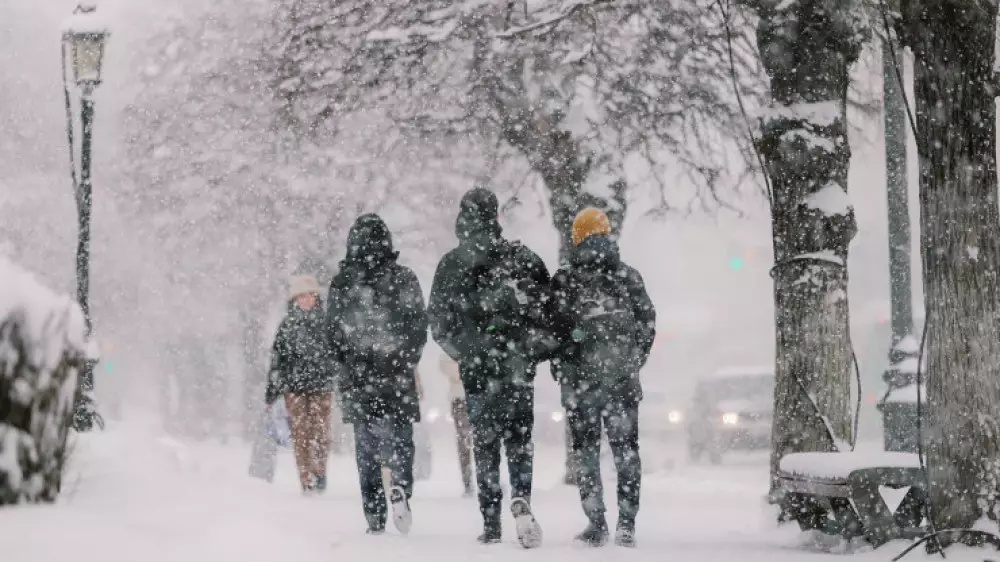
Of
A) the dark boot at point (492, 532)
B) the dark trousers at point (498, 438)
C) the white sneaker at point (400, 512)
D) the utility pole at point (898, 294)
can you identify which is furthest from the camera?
the utility pole at point (898, 294)

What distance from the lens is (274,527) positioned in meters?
7.14

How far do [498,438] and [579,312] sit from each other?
3.07 feet

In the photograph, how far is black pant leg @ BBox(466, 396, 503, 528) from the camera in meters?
8.04

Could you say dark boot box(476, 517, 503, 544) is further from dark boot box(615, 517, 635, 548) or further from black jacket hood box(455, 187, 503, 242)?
black jacket hood box(455, 187, 503, 242)

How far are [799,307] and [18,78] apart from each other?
1192 inches

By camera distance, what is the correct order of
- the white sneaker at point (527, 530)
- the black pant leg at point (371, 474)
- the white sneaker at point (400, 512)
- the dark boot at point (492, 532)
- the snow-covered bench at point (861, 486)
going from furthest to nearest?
1. the black pant leg at point (371, 474)
2. the white sneaker at point (400, 512)
3. the dark boot at point (492, 532)
4. the white sneaker at point (527, 530)
5. the snow-covered bench at point (861, 486)

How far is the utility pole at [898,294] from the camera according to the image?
1161 cm

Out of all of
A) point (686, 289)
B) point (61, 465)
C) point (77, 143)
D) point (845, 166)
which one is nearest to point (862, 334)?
point (686, 289)

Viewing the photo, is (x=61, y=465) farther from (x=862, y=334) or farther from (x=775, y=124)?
(x=862, y=334)

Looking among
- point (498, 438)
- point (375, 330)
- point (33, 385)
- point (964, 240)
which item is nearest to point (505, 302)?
point (498, 438)

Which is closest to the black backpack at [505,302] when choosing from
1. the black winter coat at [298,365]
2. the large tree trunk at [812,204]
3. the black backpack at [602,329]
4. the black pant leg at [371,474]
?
the black backpack at [602,329]

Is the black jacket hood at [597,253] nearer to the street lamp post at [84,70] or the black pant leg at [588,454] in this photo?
the black pant leg at [588,454]

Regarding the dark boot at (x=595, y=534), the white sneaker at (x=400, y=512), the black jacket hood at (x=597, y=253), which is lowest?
the dark boot at (x=595, y=534)

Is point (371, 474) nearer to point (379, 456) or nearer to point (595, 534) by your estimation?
point (379, 456)
